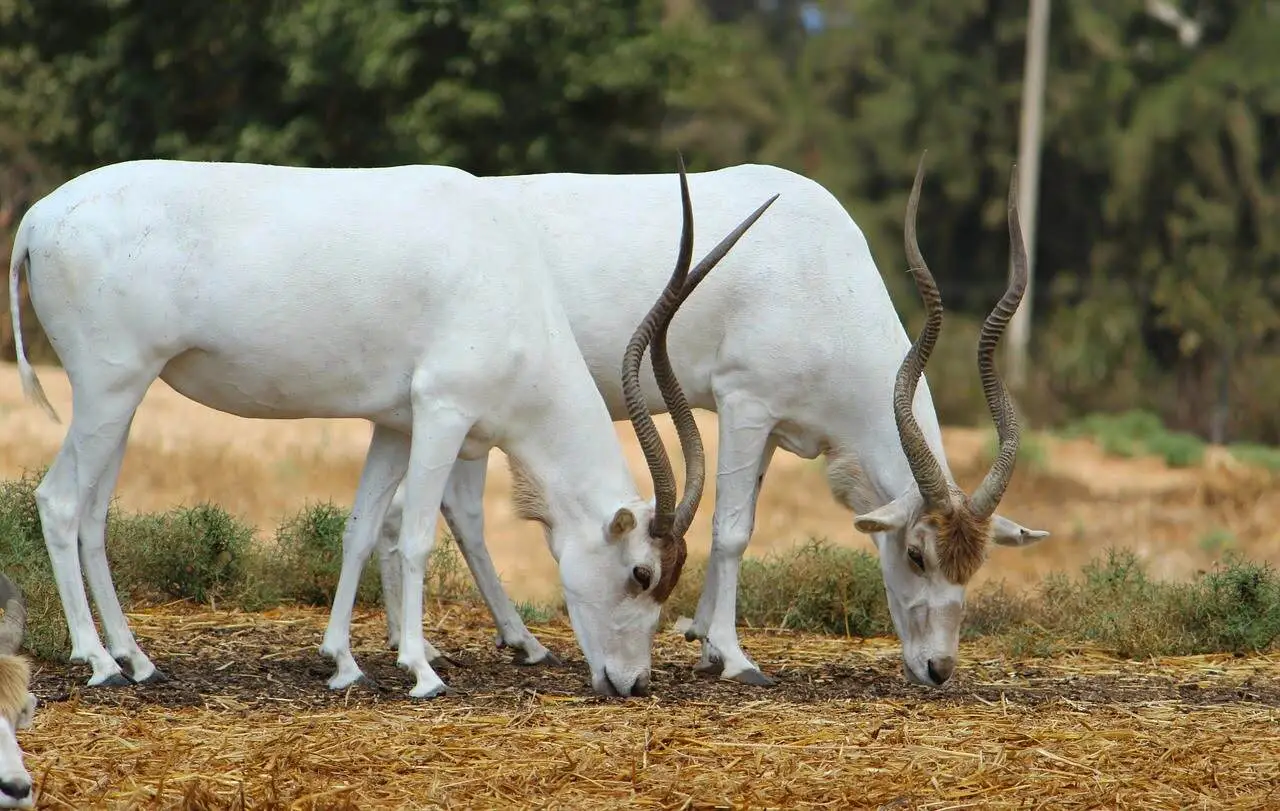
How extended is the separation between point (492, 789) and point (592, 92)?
21060 millimetres

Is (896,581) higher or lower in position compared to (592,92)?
lower

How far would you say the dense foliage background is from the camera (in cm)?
2562

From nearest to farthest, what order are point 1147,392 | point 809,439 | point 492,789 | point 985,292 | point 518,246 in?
1. point 492,789
2. point 518,246
3. point 809,439
4. point 1147,392
5. point 985,292

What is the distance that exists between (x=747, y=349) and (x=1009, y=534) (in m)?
1.45

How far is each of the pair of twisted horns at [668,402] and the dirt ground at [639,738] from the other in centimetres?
77

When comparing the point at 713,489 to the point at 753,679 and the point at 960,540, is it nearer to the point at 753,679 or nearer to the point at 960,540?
the point at 753,679

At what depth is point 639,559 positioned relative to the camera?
7.61m

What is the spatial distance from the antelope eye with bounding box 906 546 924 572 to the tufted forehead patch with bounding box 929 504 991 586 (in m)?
0.09

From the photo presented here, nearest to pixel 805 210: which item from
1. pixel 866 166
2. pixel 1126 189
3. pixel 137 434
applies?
pixel 137 434

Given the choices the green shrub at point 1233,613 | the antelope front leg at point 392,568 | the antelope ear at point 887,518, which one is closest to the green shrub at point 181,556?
the antelope front leg at point 392,568

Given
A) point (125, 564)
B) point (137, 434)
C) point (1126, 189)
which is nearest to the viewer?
point (125, 564)

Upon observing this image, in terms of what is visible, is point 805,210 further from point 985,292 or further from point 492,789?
point 985,292

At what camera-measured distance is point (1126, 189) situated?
103 feet

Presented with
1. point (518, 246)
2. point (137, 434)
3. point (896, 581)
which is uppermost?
point (518, 246)
